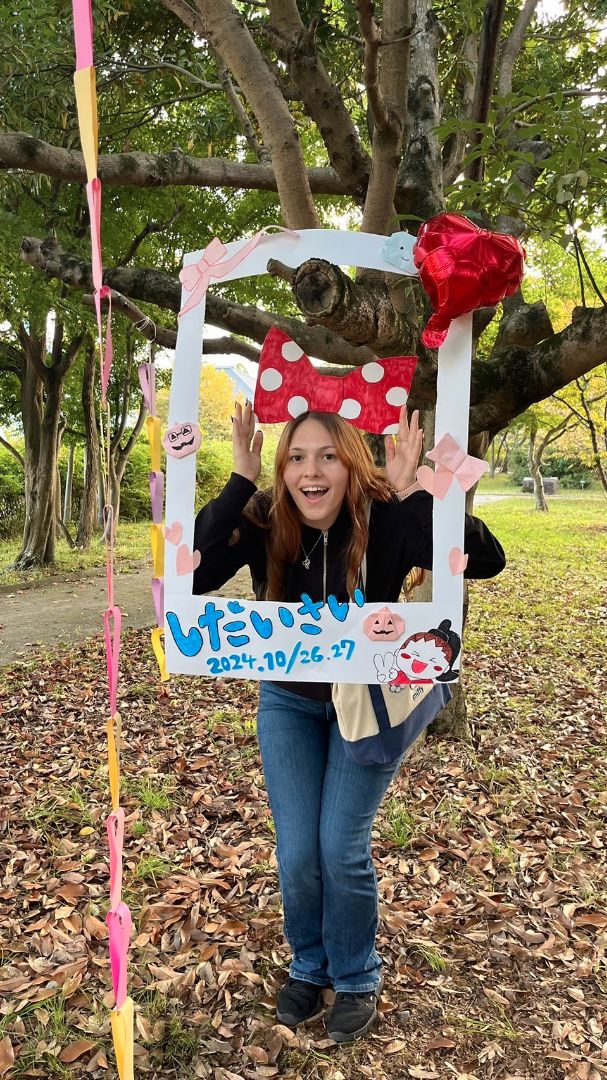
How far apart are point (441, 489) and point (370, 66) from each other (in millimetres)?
Result: 1899

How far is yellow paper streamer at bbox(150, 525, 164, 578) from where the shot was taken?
195cm

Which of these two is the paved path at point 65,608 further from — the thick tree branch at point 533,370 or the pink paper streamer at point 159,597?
the pink paper streamer at point 159,597

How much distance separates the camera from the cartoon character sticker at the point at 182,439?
1827 mm

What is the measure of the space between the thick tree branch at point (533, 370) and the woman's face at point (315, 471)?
1.58 meters

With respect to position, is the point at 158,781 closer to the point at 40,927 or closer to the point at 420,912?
the point at 40,927

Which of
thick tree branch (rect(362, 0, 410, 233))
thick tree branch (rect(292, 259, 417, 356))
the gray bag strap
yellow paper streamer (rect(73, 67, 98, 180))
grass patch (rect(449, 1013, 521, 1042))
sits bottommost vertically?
grass patch (rect(449, 1013, 521, 1042))

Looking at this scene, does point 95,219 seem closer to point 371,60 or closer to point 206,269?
point 206,269

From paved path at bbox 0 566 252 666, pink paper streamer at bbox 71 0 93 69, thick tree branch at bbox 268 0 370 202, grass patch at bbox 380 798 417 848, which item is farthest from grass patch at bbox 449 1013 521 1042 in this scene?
paved path at bbox 0 566 252 666

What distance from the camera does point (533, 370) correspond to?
3.28 metres

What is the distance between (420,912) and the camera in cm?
301

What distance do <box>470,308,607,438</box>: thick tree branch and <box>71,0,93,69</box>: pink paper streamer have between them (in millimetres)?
2203

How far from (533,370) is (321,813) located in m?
2.16

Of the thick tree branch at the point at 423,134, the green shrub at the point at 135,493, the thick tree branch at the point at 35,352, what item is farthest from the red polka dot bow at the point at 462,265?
the green shrub at the point at 135,493

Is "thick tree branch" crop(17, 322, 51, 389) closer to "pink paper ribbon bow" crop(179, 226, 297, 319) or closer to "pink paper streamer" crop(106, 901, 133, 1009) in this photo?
"pink paper ribbon bow" crop(179, 226, 297, 319)
